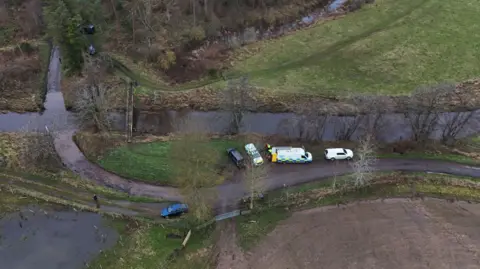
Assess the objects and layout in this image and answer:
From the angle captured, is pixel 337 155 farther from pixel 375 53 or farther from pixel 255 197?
pixel 375 53

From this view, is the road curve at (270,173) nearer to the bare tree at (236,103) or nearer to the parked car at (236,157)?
the parked car at (236,157)

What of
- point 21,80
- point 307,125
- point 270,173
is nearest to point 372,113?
→ point 307,125

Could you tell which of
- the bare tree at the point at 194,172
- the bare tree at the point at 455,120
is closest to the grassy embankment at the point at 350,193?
the bare tree at the point at 194,172

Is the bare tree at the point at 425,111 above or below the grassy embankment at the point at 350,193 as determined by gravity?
above

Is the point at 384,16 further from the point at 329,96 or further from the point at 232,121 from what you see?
the point at 232,121

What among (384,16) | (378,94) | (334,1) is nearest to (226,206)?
(378,94)

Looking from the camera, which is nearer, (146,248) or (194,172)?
(146,248)
